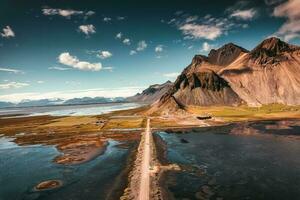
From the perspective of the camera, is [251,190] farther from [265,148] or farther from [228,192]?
[265,148]

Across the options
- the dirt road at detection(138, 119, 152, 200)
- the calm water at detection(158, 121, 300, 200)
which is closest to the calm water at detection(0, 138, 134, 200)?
the dirt road at detection(138, 119, 152, 200)

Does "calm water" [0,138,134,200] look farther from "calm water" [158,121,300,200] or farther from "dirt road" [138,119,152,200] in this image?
"calm water" [158,121,300,200]

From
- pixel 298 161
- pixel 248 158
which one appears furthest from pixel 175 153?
pixel 298 161

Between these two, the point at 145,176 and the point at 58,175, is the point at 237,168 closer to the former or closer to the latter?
the point at 145,176

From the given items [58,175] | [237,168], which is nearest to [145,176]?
[58,175]

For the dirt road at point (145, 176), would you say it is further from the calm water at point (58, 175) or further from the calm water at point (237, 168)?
the calm water at point (58, 175)
